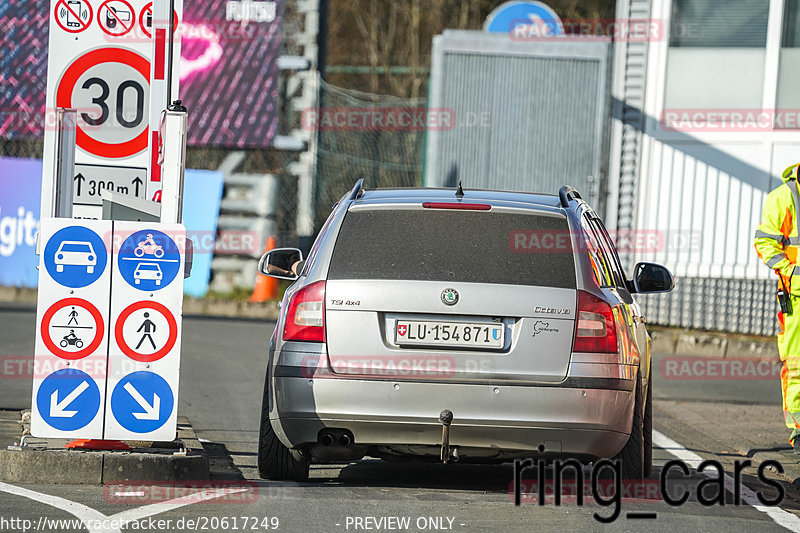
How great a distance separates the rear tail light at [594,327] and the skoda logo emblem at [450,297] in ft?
1.93

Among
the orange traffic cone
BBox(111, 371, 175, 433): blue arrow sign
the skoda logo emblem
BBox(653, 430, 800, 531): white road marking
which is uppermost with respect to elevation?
the skoda logo emblem

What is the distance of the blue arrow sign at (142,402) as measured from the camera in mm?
6867

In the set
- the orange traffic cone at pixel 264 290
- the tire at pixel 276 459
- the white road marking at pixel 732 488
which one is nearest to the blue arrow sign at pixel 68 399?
the tire at pixel 276 459

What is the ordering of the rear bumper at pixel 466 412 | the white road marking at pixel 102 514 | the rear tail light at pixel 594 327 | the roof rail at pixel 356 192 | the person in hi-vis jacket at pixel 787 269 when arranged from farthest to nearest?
the person in hi-vis jacket at pixel 787 269, the roof rail at pixel 356 192, the rear tail light at pixel 594 327, the rear bumper at pixel 466 412, the white road marking at pixel 102 514

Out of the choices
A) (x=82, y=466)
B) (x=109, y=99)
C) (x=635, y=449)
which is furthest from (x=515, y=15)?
(x=82, y=466)

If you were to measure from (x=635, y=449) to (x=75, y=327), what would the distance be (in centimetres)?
285

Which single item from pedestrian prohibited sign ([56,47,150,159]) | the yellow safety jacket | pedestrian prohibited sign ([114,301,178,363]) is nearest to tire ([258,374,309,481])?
pedestrian prohibited sign ([114,301,178,363])

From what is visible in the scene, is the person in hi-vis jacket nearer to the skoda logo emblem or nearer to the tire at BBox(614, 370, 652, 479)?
the tire at BBox(614, 370, 652, 479)

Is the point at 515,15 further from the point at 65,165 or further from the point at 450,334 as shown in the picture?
the point at 450,334

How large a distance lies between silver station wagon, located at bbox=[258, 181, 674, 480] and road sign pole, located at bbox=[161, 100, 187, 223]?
732mm

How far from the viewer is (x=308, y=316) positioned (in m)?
6.71

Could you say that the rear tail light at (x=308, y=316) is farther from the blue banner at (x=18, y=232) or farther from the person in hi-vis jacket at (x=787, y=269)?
the blue banner at (x=18, y=232)

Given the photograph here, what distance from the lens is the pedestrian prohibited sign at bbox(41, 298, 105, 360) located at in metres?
6.84

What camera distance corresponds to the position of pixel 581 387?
658 centimetres
